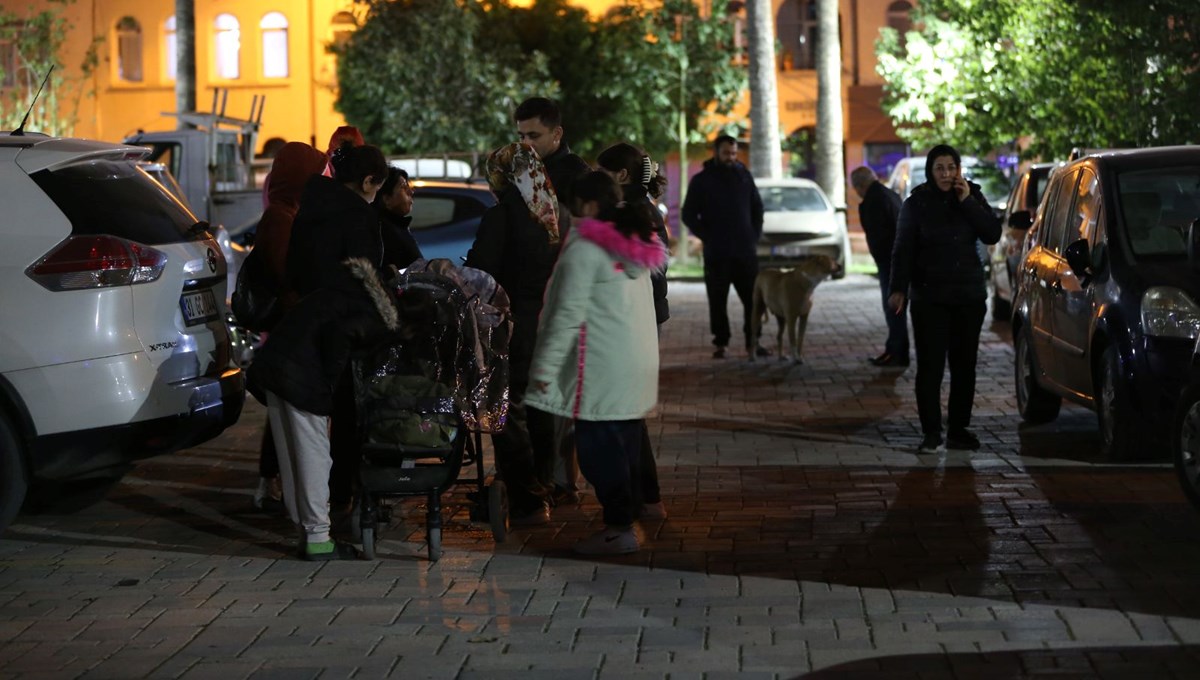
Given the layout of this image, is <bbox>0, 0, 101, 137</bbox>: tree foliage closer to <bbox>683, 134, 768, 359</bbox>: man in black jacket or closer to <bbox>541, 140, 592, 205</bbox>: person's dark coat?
<bbox>683, 134, 768, 359</bbox>: man in black jacket

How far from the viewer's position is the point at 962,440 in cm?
1080

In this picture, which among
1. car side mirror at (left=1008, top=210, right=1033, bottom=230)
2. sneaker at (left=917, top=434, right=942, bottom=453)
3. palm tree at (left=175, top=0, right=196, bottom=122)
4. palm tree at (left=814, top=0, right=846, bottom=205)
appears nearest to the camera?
sneaker at (left=917, top=434, right=942, bottom=453)

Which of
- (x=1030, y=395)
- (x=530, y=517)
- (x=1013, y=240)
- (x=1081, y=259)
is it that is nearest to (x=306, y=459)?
(x=530, y=517)

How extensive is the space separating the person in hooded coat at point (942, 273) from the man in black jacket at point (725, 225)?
5714 mm

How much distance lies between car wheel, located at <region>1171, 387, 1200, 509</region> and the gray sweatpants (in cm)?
376

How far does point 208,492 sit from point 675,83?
2659 centimetres

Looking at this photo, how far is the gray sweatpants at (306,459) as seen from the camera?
7.80 meters

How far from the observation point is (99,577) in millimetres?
7723

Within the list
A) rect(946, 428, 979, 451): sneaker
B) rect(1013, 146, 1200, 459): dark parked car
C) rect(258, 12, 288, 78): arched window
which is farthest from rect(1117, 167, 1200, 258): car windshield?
rect(258, 12, 288, 78): arched window

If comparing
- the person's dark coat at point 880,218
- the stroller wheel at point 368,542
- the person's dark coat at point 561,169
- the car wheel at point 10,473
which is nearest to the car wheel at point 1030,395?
the person's dark coat at point 880,218

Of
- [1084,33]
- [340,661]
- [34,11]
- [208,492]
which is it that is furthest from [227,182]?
[34,11]

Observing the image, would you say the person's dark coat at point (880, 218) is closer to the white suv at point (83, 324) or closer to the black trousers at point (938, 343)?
the black trousers at point (938, 343)

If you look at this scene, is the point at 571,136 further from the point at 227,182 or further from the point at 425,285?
the point at 425,285

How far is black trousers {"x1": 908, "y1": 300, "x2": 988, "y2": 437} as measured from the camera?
1061 cm
